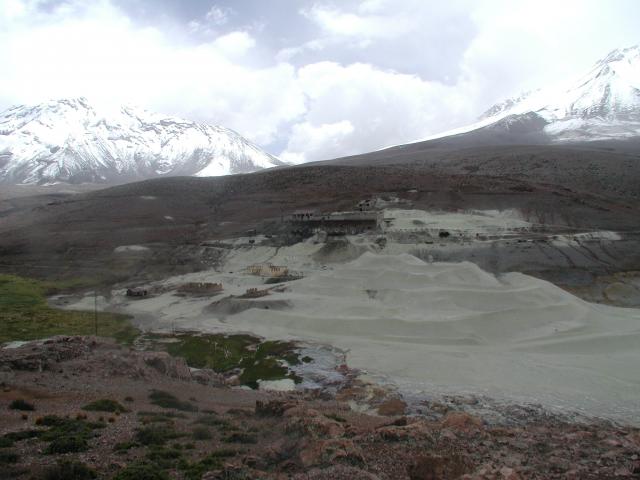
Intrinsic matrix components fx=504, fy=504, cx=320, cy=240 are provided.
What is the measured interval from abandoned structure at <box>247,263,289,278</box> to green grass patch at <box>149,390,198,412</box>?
40.5m

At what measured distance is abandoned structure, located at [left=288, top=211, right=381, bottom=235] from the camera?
72537 mm

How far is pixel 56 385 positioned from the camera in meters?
20.2

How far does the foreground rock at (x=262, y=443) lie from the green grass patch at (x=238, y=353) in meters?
10.4

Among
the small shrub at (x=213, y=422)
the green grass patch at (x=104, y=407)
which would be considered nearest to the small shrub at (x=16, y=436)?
the green grass patch at (x=104, y=407)

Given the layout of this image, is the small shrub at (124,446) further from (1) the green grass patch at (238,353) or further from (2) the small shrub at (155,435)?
(1) the green grass patch at (238,353)

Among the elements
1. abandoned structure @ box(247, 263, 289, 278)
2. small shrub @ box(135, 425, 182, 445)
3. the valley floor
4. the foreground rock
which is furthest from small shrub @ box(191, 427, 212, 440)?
abandoned structure @ box(247, 263, 289, 278)

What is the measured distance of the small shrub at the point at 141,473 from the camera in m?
10.8

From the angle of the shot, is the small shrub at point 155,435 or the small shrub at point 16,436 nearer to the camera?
the small shrub at point 16,436

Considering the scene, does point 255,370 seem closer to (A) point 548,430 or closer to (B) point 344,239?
(A) point 548,430

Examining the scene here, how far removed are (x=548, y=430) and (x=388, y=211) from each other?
6526cm

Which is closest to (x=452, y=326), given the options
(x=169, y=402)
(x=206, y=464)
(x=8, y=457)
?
A: (x=169, y=402)

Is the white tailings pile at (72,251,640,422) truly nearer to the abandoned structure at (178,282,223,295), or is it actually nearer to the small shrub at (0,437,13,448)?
the abandoned structure at (178,282,223,295)

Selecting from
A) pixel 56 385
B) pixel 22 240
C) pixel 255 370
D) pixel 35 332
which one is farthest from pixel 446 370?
pixel 22 240

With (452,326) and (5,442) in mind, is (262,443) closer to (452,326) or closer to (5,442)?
(5,442)
